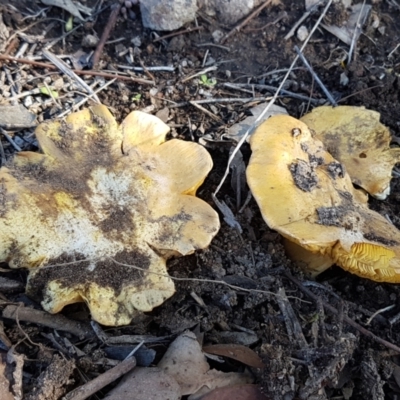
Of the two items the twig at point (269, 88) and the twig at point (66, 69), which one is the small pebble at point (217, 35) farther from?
the twig at point (66, 69)

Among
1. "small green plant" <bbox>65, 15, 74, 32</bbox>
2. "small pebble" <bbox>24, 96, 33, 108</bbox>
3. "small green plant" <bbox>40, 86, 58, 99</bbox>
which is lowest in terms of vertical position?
"small pebble" <bbox>24, 96, 33, 108</bbox>

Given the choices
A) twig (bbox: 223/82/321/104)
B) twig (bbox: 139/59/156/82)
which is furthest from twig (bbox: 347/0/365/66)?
twig (bbox: 139/59/156/82)

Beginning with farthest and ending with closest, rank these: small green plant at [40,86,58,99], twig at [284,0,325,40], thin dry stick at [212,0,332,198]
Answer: twig at [284,0,325,40]
small green plant at [40,86,58,99]
thin dry stick at [212,0,332,198]

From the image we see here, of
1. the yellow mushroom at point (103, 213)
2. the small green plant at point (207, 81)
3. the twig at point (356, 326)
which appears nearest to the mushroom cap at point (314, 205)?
the twig at point (356, 326)

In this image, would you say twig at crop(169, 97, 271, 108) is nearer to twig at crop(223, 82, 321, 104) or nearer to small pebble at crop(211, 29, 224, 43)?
twig at crop(223, 82, 321, 104)

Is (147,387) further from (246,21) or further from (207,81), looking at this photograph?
(246,21)

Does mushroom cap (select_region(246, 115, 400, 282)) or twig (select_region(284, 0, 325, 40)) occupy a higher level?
twig (select_region(284, 0, 325, 40))

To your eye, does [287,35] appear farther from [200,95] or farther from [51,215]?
[51,215]
